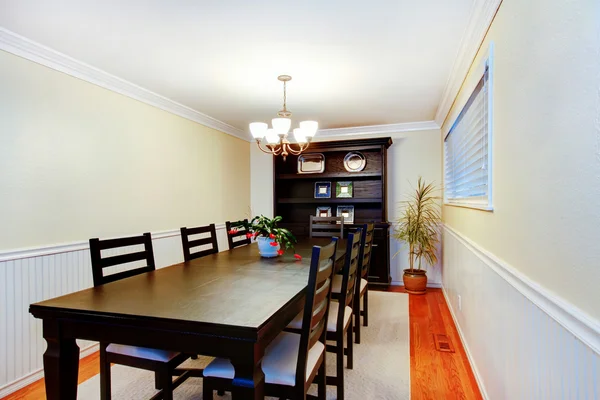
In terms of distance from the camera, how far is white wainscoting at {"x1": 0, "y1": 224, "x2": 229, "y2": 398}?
7.40 ft

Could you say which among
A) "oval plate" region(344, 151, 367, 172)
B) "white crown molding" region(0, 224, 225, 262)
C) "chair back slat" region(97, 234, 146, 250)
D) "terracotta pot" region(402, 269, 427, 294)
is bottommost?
"terracotta pot" region(402, 269, 427, 294)

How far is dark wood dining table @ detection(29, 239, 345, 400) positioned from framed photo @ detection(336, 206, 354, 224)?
329 cm

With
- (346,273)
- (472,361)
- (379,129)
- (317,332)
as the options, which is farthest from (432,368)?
(379,129)

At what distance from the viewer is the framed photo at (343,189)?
516 centimetres

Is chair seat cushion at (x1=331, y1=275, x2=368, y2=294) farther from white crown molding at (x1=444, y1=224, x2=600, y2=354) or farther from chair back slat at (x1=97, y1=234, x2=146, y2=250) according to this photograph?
chair back slat at (x1=97, y1=234, x2=146, y2=250)

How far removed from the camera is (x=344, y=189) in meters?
5.20

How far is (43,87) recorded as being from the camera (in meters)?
2.52

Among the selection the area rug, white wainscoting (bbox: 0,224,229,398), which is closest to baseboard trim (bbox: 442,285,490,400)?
the area rug

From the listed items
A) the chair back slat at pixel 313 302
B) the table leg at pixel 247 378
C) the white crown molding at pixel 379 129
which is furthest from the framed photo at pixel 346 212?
the table leg at pixel 247 378

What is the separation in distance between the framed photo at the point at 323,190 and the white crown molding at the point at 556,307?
357 centimetres

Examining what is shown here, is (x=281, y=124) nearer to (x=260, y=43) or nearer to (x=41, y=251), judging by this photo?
(x=260, y=43)

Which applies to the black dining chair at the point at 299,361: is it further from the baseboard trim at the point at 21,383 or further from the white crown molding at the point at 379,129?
the white crown molding at the point at 379,129

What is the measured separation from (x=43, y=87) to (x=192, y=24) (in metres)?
1.32

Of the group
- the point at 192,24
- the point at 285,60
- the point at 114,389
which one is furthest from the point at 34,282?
the point at 285,60
